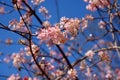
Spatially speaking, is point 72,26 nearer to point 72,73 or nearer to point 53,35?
point 53,35

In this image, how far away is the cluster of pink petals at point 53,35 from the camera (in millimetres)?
3827

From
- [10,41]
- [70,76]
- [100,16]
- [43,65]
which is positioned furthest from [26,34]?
[10,41]

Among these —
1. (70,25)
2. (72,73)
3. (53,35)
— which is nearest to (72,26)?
(70,25)

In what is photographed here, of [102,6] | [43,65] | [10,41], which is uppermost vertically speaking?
[10,41]

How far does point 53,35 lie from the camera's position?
3.90m

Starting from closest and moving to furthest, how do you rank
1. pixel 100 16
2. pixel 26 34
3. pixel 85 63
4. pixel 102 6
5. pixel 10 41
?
pixel 26 34
pixel 100 16
pixel 102 6
pixel 85 63
pixel 10 41

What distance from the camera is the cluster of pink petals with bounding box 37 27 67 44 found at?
3.83 meters

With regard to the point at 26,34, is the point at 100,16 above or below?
above

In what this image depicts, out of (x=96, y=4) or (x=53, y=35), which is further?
(x=96, y=4)

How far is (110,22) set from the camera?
17.3ft

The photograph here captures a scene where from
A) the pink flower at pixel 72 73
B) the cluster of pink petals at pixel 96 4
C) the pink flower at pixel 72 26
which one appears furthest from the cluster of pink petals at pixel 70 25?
the cluster of pink petals at pixel 96 4

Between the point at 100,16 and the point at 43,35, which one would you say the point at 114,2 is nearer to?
the point at 100,16

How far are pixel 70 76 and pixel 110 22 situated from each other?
1375 mm

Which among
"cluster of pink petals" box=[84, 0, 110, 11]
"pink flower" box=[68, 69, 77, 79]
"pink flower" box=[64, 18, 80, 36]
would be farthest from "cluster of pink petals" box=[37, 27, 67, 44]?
"cluster of pink petals" box=[84, 0, 110, 11]
